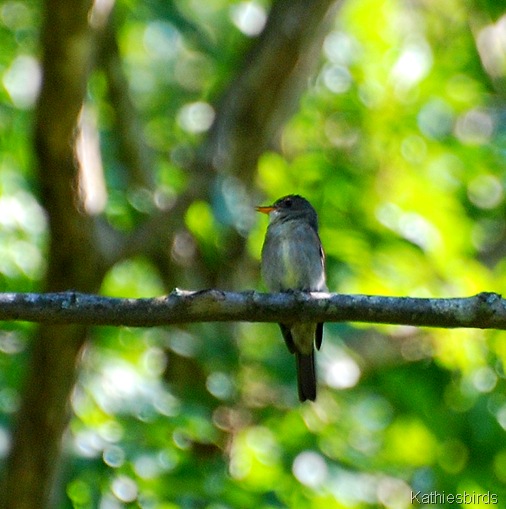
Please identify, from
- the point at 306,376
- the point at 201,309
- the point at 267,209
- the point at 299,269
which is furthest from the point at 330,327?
the point at 201,309

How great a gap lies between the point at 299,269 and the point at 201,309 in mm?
2096

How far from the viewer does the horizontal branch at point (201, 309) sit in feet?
11.7

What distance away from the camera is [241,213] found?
589 cm

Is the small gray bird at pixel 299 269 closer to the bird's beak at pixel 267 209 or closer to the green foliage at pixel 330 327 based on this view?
the bird's beak at pixel 267 209

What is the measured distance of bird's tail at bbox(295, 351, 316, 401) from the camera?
18.5 feet

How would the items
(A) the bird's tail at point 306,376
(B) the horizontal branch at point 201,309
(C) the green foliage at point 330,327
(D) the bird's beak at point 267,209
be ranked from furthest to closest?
(D) the bird's beak at point 267,209 → (A) the bird's tail at point 306,376 → (C) the green foliage at point 330,327 → (B) the horizontal branch at point 201,309

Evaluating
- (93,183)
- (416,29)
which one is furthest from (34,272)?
(416,29)

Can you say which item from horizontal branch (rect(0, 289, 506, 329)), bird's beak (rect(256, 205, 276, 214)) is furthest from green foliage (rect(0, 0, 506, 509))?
horizontal branch (rect(0, 289, 506, 329))

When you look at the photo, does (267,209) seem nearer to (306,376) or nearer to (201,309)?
(306,376)

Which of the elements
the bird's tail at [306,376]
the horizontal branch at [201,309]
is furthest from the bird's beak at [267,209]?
the horizontal branch at [201,309]

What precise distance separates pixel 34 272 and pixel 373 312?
128 inches

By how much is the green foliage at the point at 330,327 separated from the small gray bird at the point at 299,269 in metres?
0.24

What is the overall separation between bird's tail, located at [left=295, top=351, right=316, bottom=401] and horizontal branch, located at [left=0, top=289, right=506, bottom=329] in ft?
6.73

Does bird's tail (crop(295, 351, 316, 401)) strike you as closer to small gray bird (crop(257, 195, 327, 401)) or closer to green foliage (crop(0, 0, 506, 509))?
small gray bird (crop(257, 195, 327, 401))
